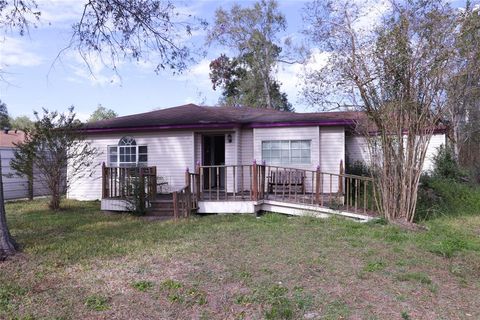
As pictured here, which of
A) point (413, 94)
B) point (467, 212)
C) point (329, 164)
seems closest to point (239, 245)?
point (413, 94)

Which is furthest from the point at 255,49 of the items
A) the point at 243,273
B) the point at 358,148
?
the point at 243,273

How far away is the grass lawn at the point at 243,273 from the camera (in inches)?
168

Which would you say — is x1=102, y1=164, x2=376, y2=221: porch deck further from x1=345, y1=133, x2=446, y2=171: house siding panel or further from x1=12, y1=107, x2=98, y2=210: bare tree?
x1=345, y1=133, x2=446, y2=171: house siding panel

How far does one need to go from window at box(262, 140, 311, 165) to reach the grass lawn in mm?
4280

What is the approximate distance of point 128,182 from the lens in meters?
11.0

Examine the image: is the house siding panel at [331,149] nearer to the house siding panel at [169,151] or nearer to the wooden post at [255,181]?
the wooden post at [255,181]

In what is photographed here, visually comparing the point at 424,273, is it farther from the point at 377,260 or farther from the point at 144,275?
the point at 144,275

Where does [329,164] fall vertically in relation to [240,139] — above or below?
below

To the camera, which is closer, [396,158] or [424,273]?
[424,273]

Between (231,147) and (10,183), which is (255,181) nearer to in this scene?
(231,147)

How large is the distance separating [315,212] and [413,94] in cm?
359

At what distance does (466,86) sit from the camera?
402 inches

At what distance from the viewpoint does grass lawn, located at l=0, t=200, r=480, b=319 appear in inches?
168

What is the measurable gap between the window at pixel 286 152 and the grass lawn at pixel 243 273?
4280 mm
